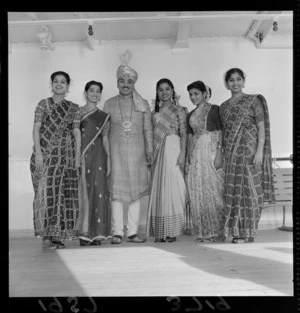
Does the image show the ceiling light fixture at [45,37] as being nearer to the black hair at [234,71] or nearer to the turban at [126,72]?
the turban at [126,72]

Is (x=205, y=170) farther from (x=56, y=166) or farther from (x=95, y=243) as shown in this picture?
(x=56, y=166)

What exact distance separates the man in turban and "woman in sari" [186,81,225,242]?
1.29 feet

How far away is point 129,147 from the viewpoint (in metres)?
3.86

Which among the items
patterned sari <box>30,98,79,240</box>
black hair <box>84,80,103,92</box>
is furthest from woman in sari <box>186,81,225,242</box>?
patterned sari <box>30,98,79,240</box>

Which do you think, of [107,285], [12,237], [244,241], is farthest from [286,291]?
[12,237]

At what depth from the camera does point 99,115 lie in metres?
3.81

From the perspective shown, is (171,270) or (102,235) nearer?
(171,270)

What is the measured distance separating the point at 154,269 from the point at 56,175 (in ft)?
4.24

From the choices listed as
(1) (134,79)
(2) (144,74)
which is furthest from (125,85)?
Result: (2) (144,74)

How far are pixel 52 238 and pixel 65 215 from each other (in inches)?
8.5

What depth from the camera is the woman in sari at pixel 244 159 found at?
3713 mm

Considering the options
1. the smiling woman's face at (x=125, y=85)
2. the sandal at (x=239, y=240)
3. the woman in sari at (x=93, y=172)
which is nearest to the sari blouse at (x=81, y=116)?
the woman in sari at (x=93, y=172)
